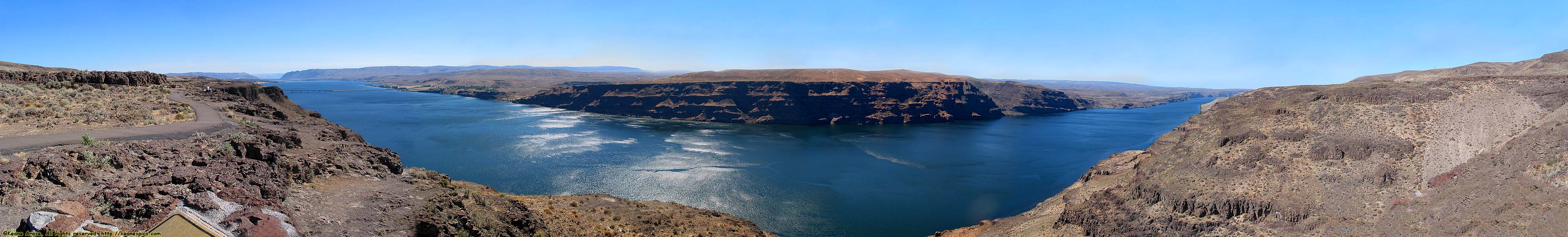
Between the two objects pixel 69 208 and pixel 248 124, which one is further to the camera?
pixel 248 124

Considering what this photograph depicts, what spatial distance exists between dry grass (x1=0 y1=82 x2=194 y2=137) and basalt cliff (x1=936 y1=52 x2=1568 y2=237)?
3355cm

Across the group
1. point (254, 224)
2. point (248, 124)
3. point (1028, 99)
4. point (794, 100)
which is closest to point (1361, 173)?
point (254, 224)

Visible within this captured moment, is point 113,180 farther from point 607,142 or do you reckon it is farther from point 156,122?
point 607,142

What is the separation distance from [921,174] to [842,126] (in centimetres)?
4962

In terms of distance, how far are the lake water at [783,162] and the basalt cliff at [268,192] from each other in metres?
14.1

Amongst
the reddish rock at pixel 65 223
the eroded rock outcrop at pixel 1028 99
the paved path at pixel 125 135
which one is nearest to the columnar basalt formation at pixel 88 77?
the paved path at pixel 125 135

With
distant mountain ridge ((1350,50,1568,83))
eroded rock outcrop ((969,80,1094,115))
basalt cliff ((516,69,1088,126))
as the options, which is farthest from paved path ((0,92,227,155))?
eroded rock outcrop ((969,80,1094,115))

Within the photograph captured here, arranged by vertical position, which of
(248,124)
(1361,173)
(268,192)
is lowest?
(1361,173)

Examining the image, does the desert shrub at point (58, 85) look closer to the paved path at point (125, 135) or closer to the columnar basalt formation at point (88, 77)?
the columnar basalt formation at point (88, 77)

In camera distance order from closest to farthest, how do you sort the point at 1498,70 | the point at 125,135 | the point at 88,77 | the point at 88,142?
the point at 88,142 < the point at 125,135 < the point at 88,77 < the point at 1498,70

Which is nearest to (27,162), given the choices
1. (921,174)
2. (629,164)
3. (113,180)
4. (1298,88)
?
(113,180)

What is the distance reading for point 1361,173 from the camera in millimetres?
25562

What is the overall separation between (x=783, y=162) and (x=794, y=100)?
53035 millimetres

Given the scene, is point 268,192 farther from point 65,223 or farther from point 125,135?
point 125,135
